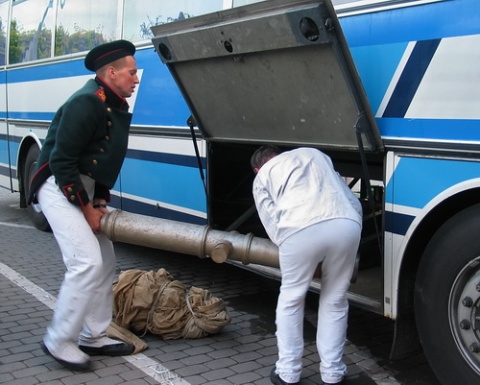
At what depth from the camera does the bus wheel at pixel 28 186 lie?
305 inches

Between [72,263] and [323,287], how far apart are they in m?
1.47

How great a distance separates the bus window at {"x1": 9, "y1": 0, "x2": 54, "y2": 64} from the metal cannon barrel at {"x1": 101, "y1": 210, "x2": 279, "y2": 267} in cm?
407

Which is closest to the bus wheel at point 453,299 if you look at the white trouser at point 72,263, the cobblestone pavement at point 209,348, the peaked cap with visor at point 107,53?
the cobblestone pavement at point 209,348

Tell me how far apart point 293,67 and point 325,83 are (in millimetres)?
251

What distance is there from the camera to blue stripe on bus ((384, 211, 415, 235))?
3.48m

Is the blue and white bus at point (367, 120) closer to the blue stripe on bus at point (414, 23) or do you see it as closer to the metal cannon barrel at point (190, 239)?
the blue stripe on bus at point (414, 23)

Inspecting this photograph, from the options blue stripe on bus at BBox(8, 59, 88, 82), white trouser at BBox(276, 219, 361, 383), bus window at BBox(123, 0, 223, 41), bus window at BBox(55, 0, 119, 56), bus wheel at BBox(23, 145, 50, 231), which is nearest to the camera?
white trouser at BBox(276, 219, 361, 383)

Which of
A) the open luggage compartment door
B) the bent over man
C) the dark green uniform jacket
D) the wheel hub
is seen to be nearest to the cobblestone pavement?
the bent over man

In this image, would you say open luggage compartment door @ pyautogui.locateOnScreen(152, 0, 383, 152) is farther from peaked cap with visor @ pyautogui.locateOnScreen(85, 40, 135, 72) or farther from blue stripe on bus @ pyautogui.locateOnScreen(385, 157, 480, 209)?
peaked cap with visor @ pyautogui.locateOnScreen(85, 40, 135, 72)

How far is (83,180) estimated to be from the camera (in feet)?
12.6

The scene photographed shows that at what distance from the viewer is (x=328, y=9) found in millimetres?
3326

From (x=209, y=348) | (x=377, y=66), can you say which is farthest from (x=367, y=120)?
(x=209, y=348)

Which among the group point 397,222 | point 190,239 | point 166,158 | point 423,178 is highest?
point 423,178

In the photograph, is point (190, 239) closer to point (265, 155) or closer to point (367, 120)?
point (265, 155)
